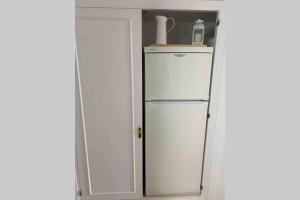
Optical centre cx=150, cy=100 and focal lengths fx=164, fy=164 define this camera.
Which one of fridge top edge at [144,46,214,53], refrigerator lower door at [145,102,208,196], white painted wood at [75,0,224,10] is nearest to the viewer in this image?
white painted wood at [75,0,224,10]

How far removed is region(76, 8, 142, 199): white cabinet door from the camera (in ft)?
4.56

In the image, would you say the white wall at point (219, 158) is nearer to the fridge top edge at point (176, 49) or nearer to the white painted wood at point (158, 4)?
the fridge top edge at point (176, 49)

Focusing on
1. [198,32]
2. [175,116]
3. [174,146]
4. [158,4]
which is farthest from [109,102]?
[198,32]

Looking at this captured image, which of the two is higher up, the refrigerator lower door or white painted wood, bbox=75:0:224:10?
white painted wood, bbox=75:0:224:10

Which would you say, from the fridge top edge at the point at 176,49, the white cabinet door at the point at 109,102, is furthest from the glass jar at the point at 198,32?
the white cabinet door at the point at 109,102

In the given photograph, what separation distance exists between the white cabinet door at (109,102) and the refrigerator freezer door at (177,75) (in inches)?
4.7

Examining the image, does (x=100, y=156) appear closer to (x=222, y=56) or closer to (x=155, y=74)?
(x=155, y=74)

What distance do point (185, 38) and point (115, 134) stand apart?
127cm

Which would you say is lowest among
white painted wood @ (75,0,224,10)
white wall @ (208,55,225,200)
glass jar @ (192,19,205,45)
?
white wall @ (208,55,225,200)

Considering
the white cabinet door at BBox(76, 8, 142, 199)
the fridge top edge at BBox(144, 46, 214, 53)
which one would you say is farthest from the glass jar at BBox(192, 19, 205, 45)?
the white cabinet door at BBox(76, 8, 142, 199)

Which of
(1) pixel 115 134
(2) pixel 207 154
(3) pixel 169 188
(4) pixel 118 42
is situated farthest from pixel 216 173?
(4) pixel 118 42

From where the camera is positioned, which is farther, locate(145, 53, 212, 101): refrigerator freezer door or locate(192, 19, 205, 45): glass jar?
locate(192, 19, 205, 45): glass jar

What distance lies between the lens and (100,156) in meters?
1.58

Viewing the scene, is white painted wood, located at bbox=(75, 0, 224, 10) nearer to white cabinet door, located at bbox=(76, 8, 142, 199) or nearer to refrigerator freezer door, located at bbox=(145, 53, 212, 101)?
white cabinet door, located at bbox=(76, 8, 142, 199)
